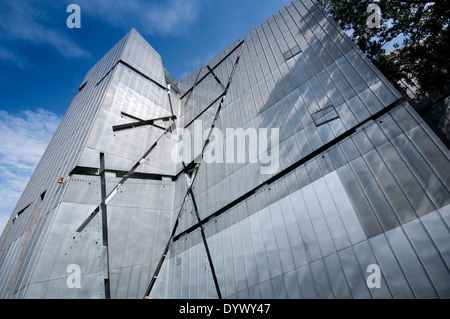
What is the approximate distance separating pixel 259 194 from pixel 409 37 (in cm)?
1207

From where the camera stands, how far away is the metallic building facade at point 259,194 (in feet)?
17.2

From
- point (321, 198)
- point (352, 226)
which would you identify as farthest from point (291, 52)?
point (352, 226)

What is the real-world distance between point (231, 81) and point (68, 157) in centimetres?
976

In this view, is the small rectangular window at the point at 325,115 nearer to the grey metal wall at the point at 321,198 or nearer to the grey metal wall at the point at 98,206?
the grey metal wall at the point at 321,198

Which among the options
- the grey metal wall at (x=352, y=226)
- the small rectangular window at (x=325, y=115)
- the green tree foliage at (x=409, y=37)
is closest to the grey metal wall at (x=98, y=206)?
the grey metal wall at (x=352, y=226)

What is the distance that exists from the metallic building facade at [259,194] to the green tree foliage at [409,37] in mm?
3549

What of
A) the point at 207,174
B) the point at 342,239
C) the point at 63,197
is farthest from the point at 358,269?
the point at 63,197

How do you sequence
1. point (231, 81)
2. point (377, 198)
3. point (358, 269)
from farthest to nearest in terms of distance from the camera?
point (231, 81) → point (377, 198) → point (358, 269)

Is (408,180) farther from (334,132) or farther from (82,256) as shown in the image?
(82,256)

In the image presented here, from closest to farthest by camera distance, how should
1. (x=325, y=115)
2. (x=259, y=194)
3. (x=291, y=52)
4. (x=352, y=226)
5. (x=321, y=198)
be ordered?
(x=352, y=226)
(x=321, y=198)
(x=325, y=115)
(x=259, y=194)
(x=291, y=52)

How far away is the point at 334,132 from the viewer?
727cm

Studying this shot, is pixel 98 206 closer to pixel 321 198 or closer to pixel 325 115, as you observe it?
pixel 321 198

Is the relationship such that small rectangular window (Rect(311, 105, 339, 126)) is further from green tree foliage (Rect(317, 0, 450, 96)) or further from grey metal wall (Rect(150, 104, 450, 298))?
green tree foliage (Rect(317, 0, 450, 96))

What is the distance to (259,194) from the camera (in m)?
8.17
